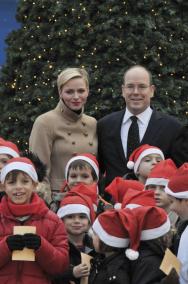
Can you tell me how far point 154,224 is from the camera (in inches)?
188

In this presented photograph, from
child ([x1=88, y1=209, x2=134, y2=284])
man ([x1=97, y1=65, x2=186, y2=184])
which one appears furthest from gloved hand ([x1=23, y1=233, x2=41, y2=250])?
man ([x1=97, y1=65, x2=186, y2=184])

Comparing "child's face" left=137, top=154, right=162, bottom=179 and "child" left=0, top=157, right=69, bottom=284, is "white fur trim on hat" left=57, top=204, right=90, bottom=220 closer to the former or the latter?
"child" left=0, top=157, right=69, bottom=284

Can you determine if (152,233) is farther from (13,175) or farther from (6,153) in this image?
(6,153)

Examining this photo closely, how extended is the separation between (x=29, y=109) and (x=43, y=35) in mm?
1130

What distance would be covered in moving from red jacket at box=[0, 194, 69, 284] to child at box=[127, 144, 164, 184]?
1.31 metres

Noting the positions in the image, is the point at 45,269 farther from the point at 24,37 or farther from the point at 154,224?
the point at 24,37

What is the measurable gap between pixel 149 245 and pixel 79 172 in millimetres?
1754

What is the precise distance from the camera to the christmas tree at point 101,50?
446 inches

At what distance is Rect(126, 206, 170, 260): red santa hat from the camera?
4.73 m

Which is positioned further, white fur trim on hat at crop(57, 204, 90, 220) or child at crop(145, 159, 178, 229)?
child at crop(145, 159, 178, 229)

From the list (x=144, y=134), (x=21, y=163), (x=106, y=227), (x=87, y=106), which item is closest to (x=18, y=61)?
(x=87, y=106)

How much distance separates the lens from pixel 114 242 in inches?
186

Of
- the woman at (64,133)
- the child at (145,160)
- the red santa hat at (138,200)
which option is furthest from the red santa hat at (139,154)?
the red santa hat at (138,200)

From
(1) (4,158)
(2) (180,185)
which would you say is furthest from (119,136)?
(2) (180,185)
